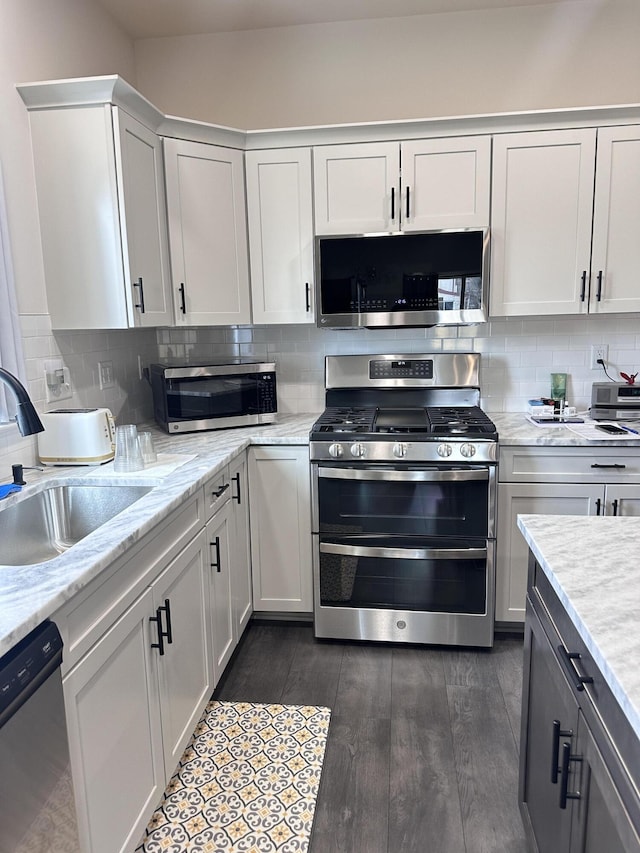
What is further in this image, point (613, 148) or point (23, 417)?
point (613, 148)

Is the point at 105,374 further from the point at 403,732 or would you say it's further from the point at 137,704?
the point at 403,732

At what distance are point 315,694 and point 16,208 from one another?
2.13 m

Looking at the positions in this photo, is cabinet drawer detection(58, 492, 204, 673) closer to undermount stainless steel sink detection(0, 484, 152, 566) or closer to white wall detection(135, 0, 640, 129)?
undermount stainless steel sink detection(0, 484, 152, 566)

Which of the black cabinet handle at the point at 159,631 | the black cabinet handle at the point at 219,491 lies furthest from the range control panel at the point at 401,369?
the black cabinet handle at the point at 159,631

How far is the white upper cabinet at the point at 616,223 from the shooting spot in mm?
2596

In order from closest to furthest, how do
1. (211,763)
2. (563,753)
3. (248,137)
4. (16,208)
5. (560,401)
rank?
(563,753)
(211,763)
(16,208)
(248,137)
(560,401)

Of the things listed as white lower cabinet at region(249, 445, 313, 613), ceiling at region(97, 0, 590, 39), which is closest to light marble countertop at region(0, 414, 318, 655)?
white lower cabinet at region(249, 445, 313, 613)

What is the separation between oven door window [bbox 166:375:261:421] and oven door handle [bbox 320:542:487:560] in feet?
2.60

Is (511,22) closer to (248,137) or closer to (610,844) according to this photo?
(248,137)

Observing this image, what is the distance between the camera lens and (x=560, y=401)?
9.79 feet

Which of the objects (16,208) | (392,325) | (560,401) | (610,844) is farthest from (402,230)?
(610,844)

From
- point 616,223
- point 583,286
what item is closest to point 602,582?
point 583,286

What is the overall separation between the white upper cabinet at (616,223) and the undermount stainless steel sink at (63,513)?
218cm

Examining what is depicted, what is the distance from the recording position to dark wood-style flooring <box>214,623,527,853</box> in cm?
172
